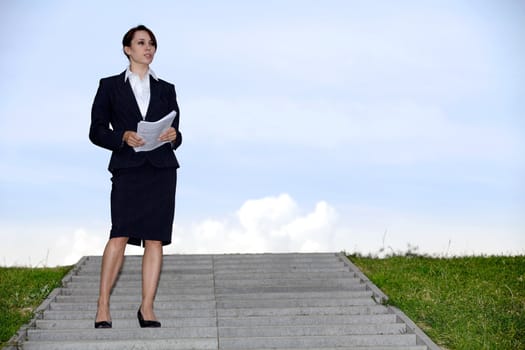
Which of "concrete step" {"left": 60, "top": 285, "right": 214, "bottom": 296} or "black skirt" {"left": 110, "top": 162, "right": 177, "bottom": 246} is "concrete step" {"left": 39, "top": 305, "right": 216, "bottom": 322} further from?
"black skirt" {"left": 110, "top": 162, "right": 177, "bottom": 246}

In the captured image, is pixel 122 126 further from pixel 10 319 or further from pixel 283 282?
pixel 283 282

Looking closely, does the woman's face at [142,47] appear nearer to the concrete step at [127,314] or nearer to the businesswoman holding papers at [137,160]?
the businesswoman holding papers at [137,160]

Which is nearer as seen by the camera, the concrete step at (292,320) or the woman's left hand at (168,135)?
the woman's left hand at (168,135)

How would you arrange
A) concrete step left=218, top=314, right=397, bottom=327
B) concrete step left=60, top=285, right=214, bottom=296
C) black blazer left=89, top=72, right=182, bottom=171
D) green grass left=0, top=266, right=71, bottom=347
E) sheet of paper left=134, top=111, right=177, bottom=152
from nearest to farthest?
sheet of paper left=134, top=111, right=177, bottom=152, black blazer left=89, top=72, right=182, bottom=171, concrete step left=218, top=314, right=397, bottom=327, green grass left=0, top=266, right=71, bottom=347, concrete step left=60, top=285, right=214, bottom=296

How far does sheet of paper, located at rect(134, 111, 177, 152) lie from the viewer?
510cm

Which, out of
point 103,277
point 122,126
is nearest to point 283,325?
point 103,277

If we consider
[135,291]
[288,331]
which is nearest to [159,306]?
[135,291]

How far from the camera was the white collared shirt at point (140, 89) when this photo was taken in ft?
18.0

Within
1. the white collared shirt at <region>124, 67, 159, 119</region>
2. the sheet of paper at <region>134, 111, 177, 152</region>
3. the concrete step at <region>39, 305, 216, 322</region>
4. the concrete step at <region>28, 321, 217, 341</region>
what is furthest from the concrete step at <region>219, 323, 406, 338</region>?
the white collared shirt at <region>124, 67, 159, 119</region>

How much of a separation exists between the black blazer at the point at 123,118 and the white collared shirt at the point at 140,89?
0.11 ft

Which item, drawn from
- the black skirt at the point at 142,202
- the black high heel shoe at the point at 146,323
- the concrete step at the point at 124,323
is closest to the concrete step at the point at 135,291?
the concrete step at the point at 124,323

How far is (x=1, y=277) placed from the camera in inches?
346

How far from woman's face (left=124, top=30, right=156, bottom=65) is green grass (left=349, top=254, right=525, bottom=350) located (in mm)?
2944

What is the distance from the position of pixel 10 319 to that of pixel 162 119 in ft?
7.86
